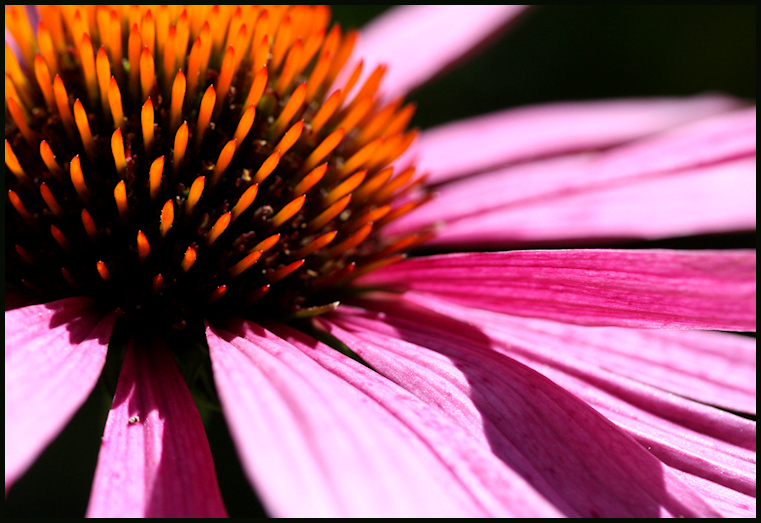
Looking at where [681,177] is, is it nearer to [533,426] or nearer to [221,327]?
[533,426]

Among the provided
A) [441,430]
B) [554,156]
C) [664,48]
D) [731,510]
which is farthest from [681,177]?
[664,48]

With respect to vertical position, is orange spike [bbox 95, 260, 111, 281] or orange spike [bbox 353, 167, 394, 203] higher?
orange spike [bbox 353, 167, 394, 203]

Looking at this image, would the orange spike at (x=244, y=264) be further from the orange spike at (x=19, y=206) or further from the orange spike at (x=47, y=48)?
the orange spike at (x=47, y=48)

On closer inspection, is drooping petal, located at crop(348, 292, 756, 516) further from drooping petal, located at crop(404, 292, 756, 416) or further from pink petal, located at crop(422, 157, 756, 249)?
pink petal, located at crop(422, 157, 756, 249)

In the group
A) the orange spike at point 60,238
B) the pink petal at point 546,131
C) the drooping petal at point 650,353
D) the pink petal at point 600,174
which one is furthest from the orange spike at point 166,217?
the pink petal at point 546,131

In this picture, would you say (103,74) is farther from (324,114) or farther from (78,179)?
(324,114)

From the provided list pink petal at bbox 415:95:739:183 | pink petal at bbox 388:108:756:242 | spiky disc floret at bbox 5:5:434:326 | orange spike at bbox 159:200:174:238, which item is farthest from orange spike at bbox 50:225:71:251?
pink petal at bbox 415:95:739:183
